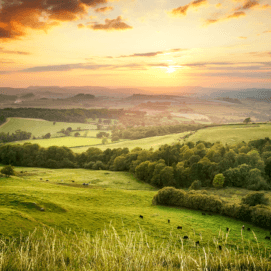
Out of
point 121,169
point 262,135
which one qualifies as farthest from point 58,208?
point 262,135

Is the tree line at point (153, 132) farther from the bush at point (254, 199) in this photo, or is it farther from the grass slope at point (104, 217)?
the bush at point (254, 199)

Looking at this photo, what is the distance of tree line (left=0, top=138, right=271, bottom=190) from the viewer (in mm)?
73500

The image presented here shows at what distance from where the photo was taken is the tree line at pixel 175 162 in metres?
73.5

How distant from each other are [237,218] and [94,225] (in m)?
32.0

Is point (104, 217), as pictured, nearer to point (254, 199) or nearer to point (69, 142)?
point (254, 199)

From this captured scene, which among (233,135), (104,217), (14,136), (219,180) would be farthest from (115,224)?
(14,136)

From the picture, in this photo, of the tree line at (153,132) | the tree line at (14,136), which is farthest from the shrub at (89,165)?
the tree line at (14,136)

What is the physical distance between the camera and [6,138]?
162875mm

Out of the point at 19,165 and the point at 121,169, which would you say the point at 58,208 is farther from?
the point at 19,165

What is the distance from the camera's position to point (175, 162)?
305 feet

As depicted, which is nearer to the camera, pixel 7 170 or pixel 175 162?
pixel 7 170

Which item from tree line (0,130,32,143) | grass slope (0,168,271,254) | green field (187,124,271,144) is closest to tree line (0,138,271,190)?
green field (187,124,271,144)

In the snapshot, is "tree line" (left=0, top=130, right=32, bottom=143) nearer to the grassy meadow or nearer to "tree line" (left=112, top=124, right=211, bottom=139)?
"tree line" (left=112, top=124, right=211, bottom=139)

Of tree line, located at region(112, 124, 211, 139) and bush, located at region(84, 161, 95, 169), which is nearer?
bush, located at region(84, 161, 95, 169)
